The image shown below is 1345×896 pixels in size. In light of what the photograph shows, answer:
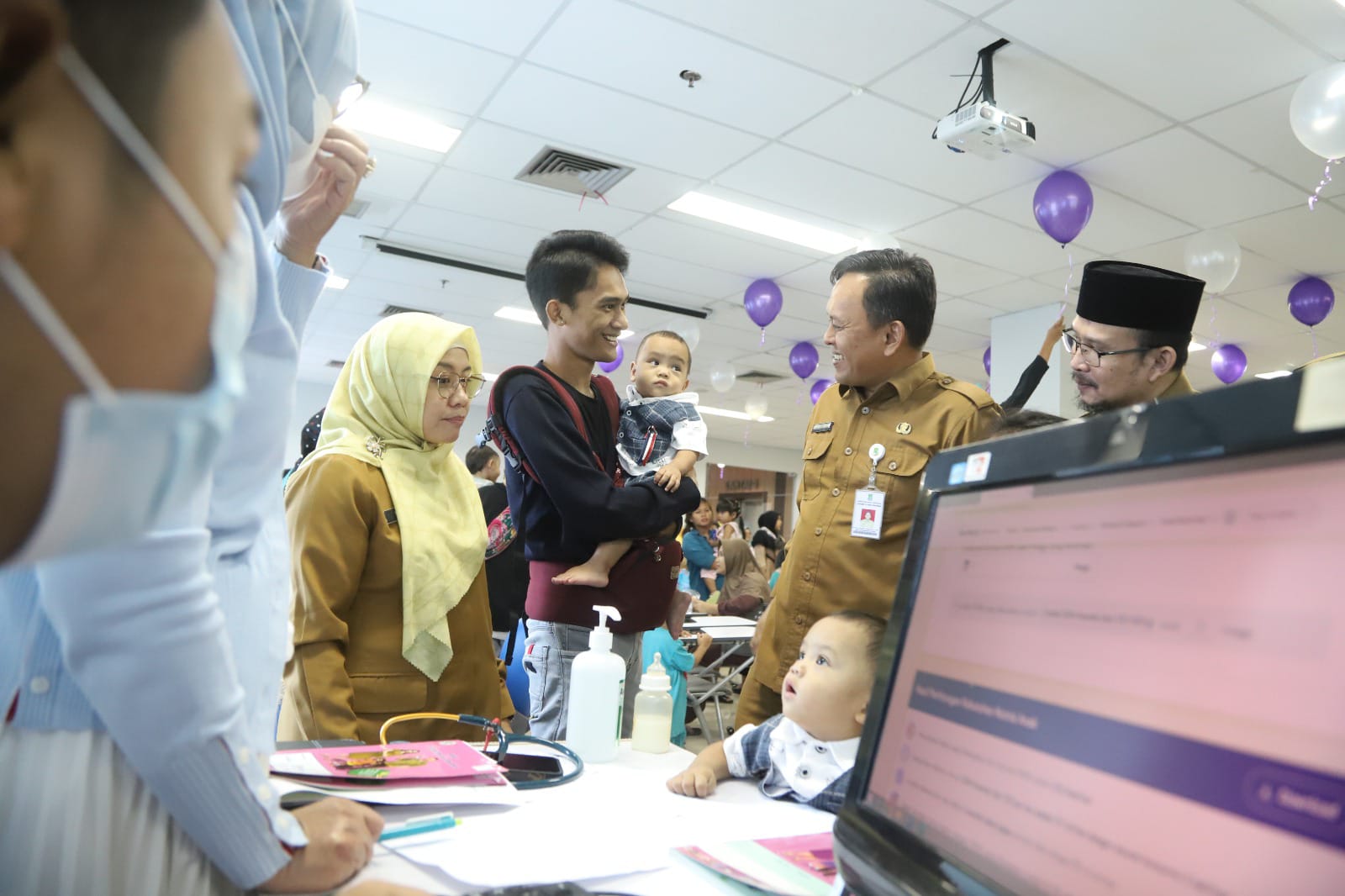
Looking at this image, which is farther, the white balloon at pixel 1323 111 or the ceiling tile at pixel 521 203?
the ceiling tile at pixel 521 203

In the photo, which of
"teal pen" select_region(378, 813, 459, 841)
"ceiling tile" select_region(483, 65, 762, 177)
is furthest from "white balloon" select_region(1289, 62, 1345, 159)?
"teal pen" select_region(378, 813, 459, 841)

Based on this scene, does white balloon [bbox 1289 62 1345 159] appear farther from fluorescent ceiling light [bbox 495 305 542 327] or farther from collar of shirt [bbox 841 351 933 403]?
fluorescent ceiling light [bbox 495 305 542 327]

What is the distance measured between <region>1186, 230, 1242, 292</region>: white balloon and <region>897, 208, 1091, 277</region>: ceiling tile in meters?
0.69

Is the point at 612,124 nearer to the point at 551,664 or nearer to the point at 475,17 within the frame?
the point at 475,17

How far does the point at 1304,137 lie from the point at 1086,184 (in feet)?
3.39

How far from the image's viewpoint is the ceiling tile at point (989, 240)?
4.98m

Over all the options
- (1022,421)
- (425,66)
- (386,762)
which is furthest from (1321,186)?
(386,762)

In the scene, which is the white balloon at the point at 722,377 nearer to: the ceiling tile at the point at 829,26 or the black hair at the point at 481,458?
the black hair at the point at 481,458

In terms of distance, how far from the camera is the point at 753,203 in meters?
4.99

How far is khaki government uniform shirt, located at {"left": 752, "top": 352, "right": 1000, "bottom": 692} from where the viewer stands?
67.0 inches

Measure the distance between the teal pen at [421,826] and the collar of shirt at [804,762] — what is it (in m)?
0.45

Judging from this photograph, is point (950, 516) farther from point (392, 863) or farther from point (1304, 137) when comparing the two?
point (1304, 137)

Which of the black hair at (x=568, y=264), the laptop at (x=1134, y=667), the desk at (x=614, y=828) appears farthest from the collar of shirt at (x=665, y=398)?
the laptop at (x=1134, y=667)

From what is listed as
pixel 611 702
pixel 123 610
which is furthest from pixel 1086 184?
pixel 123 610
